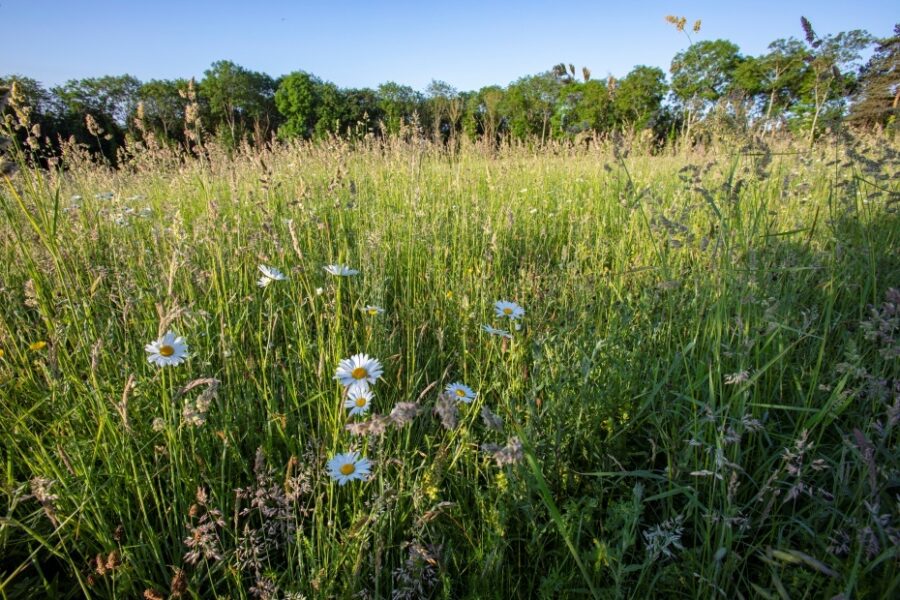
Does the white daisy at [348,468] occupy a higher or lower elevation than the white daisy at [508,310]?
lower

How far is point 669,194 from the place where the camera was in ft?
11.4

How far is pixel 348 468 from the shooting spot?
3.24ft

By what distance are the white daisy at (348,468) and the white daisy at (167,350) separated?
408 millimetres

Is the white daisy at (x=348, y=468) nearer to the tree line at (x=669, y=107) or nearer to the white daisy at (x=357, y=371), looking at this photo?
the white daisy at (x=357, y=371)

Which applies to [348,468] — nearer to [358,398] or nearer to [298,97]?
[358,398]

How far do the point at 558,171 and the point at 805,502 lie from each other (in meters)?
3.95

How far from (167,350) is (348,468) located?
0.48 metres

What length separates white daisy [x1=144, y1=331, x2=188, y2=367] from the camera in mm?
936

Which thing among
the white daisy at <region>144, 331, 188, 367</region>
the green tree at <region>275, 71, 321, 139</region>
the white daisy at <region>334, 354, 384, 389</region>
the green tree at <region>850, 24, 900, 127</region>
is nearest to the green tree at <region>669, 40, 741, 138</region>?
the green tree at <region>850, 24, 900, 127</region>

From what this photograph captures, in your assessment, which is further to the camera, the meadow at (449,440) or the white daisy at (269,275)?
the white daisy at (269,275)

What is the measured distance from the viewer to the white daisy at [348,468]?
3.10 ft

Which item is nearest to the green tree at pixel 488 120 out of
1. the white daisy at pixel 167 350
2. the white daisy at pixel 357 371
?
the white daisy at pixel 357 371

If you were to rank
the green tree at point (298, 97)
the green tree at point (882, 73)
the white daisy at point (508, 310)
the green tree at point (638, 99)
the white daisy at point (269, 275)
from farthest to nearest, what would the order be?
the green tree at point (298, 97)
the green tree at point (638, 99)
the green tree at point (882, 73)
the white daisy at point (508, 310)
the white daisy at point (269, 275)

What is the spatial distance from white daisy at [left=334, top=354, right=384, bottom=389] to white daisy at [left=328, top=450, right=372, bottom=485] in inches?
6.4
